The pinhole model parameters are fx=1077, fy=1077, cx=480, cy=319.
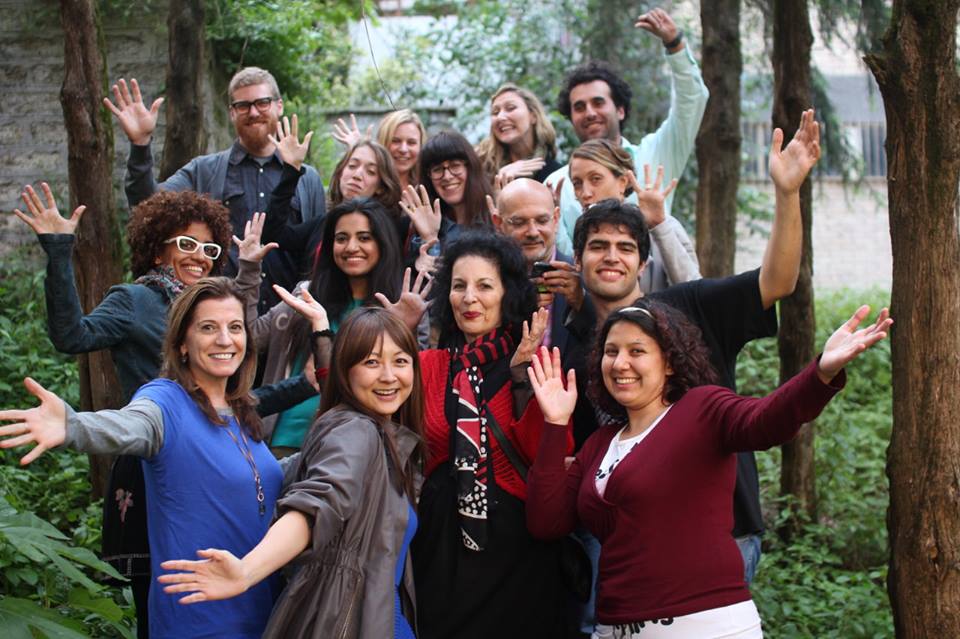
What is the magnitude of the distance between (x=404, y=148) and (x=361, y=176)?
1.84 ft

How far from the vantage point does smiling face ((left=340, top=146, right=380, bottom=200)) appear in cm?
570

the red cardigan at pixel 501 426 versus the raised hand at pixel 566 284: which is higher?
the raised hand at pixel 566 284

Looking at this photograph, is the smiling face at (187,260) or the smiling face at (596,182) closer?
the smiling face at (187,260)

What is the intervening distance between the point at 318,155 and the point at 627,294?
677cm

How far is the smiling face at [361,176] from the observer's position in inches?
224

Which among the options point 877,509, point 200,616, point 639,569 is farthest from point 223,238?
point 877,509

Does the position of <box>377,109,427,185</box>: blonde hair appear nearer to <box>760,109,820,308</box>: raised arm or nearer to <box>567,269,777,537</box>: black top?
<box>567,269,777,537</box>: black top

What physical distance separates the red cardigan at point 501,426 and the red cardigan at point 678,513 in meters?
0.39

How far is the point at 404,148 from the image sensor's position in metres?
6.18

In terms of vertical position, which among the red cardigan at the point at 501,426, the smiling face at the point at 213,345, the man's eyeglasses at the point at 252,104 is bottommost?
the red cardigan at the point at 501,426

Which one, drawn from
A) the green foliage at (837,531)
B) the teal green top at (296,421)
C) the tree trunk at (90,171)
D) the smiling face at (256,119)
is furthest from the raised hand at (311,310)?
the green foliage at (837,531)

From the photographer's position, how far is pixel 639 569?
11.4 feet

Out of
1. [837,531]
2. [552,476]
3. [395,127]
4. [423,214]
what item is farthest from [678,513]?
[837,531]

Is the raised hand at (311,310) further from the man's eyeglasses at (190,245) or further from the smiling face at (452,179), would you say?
the smiling face at (452,179)
